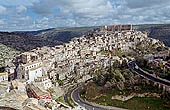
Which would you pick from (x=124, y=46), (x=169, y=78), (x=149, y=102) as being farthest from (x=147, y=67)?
(x=124, y=46)

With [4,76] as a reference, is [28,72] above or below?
above

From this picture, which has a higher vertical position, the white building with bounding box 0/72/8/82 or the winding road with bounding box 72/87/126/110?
the white building with bounding box 0/72/8/82

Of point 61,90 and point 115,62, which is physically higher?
point 115,62

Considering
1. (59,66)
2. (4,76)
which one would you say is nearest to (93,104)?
(4,76)

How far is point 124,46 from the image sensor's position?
95625 millimetres

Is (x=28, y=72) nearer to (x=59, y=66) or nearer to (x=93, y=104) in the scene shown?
(x=59, y=66)

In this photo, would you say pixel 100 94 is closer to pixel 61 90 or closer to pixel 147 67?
pixel 61 90

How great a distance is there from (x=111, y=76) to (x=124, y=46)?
40.9 metres

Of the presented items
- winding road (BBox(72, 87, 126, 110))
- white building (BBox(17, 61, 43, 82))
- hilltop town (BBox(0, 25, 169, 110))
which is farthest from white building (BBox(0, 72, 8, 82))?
winding road (BBox(72, 87, 126, 110))

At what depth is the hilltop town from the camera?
145 ft

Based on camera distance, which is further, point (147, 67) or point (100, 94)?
point (147, 67)

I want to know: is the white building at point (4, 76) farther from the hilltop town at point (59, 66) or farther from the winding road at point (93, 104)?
the winding road at point (93, 104)

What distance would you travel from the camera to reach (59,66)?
70.7 m

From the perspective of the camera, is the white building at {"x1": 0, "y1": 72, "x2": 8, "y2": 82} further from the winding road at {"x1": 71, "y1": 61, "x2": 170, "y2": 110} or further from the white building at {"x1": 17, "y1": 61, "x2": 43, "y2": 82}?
the winding road at {"x1": 71, "y1": 61, "x2": 170, "y2": 110}
